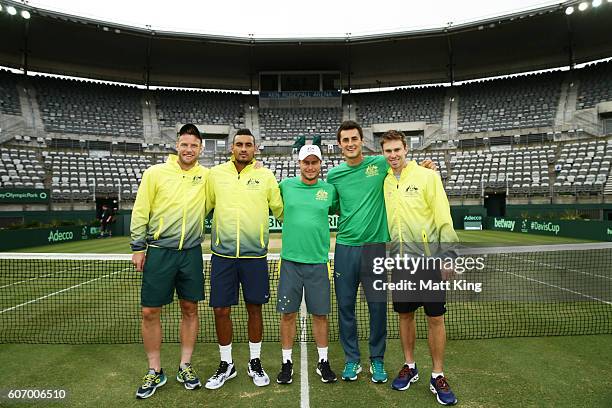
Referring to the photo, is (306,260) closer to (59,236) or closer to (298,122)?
(59,236)

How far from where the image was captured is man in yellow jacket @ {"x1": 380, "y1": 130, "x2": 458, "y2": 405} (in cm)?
395

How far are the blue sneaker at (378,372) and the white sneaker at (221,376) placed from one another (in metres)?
1.59

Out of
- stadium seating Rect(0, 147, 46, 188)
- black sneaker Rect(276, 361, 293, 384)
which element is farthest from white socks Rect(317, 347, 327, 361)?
stadium seating Rect(0, 147, 46, 188)

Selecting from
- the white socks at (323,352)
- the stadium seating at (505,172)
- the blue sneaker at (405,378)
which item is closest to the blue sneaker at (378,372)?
the blue sneaker at (405,378)

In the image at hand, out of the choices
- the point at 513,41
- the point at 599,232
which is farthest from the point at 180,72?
the point at 599,232

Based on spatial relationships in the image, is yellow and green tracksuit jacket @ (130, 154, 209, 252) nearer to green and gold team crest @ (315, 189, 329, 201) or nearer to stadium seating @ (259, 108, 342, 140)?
green and gold team crest @ (315, 189, 329, 201)

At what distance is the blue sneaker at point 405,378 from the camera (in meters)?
4.06

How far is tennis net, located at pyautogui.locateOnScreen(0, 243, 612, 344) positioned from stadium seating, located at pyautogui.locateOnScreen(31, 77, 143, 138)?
30.2 m

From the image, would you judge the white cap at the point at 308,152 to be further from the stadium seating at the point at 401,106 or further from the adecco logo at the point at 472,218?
the stadium seating at the point at 401,106

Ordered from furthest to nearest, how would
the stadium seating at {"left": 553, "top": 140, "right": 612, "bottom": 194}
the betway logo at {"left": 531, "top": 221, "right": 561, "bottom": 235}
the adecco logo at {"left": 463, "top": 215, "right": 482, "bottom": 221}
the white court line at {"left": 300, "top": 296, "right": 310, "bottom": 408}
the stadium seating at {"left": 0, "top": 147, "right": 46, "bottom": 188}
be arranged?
1. the adecco logo at {"left": 463, "top": 215, "right": 482, "bottom": 221}
2. the stadium seating at {"left": 0, "top": 147, "right": 46, "bottom": 188}
3. the stadium seating at {"left": 553, "top": 140, "right": 612, "bottom": 194}
4. the betway logo at {"left": 531, "top": 221, "right": 561, "bottom": 235}
5. the white court line at {"left": 300, "top": 296, "right": 310, "bottom": 408}

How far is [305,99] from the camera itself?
43.4 meters

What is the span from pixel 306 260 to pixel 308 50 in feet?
129

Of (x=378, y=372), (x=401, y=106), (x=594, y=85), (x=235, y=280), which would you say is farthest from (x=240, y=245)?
(x=594, y=85)

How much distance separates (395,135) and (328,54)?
3923 cm
